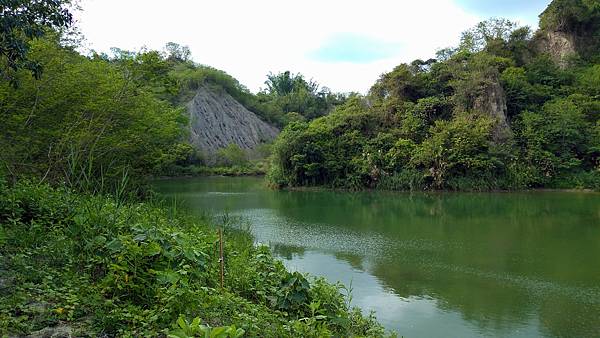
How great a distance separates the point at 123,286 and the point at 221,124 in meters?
47.5

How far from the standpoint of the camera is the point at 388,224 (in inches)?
629

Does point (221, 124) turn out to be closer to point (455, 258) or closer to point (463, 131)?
point (463, 131)

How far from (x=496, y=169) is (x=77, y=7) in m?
22.9

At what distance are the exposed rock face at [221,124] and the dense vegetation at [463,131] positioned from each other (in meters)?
18.5

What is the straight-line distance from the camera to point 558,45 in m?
36.0

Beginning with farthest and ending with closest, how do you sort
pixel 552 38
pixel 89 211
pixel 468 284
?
1. pixel 552 38
2. pixel 468 284
3. pixel 89 211

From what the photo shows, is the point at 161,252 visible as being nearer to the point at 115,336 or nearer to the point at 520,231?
the point at 115,336

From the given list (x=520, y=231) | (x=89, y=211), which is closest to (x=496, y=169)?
(x=520, y=231)

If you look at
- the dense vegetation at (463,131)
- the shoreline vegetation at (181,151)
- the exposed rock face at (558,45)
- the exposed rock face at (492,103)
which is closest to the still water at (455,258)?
the shoreline vegetation at (181,151)

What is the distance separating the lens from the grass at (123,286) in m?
3.20

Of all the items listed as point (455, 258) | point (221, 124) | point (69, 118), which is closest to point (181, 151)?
point (69, 118)

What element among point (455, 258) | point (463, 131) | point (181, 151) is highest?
point (463, 131)

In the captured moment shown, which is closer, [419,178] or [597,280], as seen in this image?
[597,280]

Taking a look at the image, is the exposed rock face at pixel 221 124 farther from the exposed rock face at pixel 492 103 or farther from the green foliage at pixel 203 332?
the green foliage at pixel 203 332
